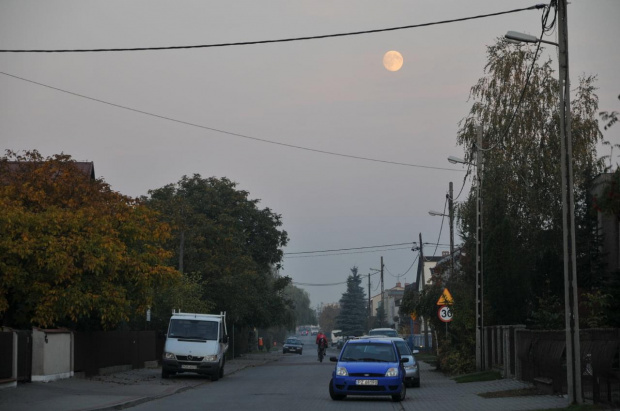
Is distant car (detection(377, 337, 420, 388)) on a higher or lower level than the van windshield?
lower

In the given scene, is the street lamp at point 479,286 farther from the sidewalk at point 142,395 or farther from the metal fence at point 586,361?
the metal fence at point 586,361

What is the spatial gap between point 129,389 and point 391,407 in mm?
8648

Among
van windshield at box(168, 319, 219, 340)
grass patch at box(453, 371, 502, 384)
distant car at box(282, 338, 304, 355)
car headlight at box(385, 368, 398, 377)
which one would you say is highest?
van windshield at box(168, 319, 219, 340)

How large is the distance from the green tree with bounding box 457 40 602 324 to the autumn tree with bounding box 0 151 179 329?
1401 centimetres

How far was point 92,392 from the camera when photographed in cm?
2430

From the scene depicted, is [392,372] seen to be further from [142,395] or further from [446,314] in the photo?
[446,314]

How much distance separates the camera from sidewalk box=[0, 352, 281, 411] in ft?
64.7

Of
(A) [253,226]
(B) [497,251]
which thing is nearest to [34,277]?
(B) [497,251]

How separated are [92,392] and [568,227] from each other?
12.6 m

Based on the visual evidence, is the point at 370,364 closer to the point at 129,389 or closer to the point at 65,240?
the point at 129,389

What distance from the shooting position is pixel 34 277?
2850cm

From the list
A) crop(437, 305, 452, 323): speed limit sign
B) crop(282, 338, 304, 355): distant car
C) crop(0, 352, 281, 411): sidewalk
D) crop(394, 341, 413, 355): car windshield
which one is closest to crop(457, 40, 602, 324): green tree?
crop(437, 305, 452, 323): speed limit sign

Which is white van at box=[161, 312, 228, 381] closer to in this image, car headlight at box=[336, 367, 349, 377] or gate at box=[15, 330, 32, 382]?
gate at box=[15, 330, 32, 382]

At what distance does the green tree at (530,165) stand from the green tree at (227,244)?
16.1 meters
